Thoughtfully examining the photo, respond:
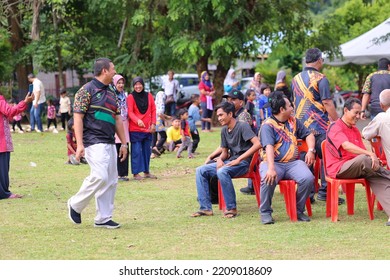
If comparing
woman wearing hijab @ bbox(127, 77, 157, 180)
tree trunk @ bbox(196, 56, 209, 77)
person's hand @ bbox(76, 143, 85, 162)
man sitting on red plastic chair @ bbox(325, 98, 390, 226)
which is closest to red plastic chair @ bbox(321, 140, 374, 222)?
man sitting on red plastic chair @ bbox(325, 98, 390, 226)

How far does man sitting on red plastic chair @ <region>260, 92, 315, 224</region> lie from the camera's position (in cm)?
985

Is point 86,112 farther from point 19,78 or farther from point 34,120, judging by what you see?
point 19,78

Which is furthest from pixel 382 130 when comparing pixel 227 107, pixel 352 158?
pixel 227 107

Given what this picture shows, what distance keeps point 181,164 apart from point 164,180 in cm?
253

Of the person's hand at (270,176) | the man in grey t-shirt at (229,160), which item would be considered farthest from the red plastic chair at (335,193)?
the man in grey t-shirt at (229,160)

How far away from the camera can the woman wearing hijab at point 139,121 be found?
46.3 ft

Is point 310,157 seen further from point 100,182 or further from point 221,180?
point 100,182

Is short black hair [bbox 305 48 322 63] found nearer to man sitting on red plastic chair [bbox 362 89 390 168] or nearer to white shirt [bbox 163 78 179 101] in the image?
man sitting on red plastic chair [bbox 362 89 390 168]

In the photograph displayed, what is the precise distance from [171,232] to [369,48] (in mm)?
16869

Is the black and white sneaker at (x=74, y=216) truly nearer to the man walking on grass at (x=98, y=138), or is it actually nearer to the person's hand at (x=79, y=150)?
the man walking on grass at (x=98, y=138)

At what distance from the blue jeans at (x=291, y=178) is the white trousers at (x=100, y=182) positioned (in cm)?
170

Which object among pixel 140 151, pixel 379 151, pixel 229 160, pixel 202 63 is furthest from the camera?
pixel 202 63

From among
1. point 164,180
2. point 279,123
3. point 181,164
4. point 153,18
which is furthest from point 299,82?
point 153,18

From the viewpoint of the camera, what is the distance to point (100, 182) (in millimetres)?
9453
